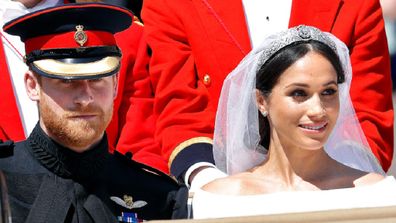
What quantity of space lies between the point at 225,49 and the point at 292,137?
0.69 metres

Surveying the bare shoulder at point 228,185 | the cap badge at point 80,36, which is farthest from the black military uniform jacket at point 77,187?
the cap badge at point 80,36

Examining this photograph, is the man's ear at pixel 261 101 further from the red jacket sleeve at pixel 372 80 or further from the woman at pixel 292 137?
the red jacket sleeve at pixel 372 80

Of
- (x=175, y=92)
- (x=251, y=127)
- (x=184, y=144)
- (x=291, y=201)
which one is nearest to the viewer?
(x=291, y=201)

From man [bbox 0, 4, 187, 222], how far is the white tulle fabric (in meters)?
0.39

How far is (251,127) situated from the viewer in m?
4.32

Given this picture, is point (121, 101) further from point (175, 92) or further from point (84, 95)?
point (84, 95)

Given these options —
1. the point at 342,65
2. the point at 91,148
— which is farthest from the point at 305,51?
the point at 91,148

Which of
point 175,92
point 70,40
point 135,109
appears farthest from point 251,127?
point 70,40

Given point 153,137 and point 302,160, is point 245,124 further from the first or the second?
point 153,137

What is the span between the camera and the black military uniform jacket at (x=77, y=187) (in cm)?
381

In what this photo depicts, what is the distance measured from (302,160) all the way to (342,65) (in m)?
0.35

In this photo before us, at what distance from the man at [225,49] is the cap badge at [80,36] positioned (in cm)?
82

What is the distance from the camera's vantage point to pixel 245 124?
4.32 m

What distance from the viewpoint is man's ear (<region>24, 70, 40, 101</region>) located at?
12.8 feet
